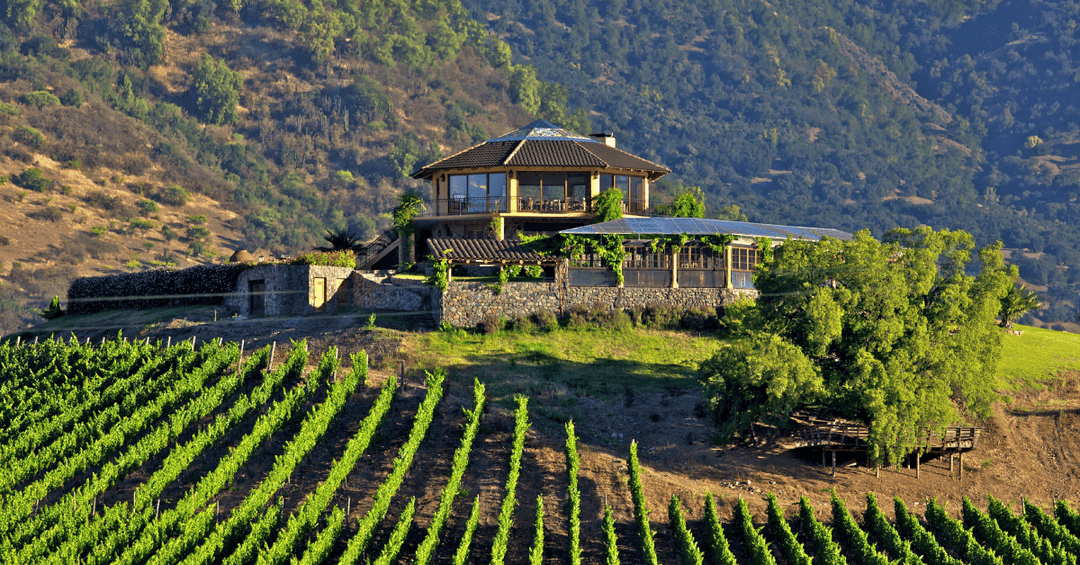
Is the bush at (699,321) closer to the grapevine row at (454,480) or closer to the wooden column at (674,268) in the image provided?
the wooden column at (674,268)

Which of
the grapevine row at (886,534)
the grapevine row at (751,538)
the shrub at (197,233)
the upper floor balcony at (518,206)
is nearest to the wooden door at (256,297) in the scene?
the upper floor balcony at (518,206)

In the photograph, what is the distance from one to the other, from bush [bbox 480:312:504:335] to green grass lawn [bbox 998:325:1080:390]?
20174mm

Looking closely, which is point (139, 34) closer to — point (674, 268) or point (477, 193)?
point (477, 193)

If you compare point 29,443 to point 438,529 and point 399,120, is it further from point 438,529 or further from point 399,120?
point 399,120

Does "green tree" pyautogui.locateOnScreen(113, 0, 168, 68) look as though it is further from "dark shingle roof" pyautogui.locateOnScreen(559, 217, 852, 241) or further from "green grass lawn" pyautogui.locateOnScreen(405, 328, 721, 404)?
"green grass lawn" pyautogui.locateOnScreen(405, 328, 721, 404)

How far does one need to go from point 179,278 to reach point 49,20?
140282 millimetres

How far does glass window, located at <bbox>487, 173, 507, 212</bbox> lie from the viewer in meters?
57.4

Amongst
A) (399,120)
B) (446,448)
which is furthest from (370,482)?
(399,120)

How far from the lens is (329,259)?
181 feet

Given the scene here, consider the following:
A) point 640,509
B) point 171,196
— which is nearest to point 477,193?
point 640,509

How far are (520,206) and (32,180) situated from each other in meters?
89.4

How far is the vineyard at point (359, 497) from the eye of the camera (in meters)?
31.5

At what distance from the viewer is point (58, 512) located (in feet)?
106

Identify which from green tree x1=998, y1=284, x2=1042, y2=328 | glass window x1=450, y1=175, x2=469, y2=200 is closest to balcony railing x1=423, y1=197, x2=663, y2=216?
glass window x1=450, y1=175, x2=469, y2=200
